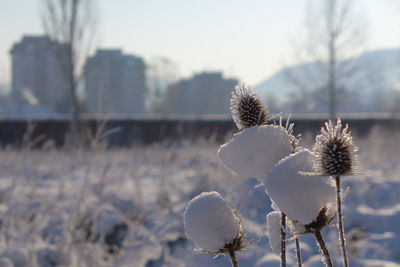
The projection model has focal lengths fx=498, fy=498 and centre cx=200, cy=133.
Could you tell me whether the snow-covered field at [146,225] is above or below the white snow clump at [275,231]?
below

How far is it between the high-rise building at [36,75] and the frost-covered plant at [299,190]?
44067 mm

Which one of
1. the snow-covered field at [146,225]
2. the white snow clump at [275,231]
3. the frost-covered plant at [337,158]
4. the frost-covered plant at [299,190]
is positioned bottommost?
the snow-covered field at [146,225]

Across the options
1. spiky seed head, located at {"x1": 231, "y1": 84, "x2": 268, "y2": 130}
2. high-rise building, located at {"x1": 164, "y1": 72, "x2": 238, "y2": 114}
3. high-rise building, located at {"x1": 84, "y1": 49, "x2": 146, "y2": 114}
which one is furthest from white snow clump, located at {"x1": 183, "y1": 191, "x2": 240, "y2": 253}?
high-rise building, located at {"x1": 84, "y1": 49, "x2": 146, "y2": 114}

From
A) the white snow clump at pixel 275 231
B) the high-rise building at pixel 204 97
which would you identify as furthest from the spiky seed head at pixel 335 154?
the high-rise building at pixel 204 97

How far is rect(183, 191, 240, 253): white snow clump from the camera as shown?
2.54 feet

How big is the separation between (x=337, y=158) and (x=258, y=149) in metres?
0.12

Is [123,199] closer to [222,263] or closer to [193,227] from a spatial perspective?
[222,263]

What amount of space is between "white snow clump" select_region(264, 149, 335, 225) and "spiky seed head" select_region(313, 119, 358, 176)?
0.03 metres

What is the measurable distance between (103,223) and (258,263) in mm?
1776

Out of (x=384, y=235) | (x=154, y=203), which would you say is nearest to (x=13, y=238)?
(x=154, y=203)

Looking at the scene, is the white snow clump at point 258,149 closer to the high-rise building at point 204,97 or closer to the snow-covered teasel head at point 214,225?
the snow-covered teasel head at point 214,225

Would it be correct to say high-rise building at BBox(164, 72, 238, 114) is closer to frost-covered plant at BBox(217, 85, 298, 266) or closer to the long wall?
the long wall

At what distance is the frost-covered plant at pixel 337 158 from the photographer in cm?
63

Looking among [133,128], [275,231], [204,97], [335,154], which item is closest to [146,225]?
[275,231]
